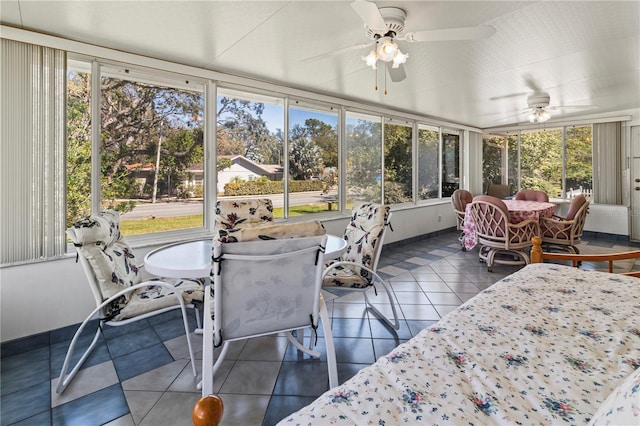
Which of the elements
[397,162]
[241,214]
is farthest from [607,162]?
[241,214]

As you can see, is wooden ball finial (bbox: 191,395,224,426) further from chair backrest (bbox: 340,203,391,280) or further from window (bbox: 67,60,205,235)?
window (bbox: 67,60,205,235)

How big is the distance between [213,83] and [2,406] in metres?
3.04

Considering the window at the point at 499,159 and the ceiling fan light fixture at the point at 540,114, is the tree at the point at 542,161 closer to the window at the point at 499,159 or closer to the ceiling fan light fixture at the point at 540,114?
the window at the point at 499,159

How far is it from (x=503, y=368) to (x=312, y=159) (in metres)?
3.81

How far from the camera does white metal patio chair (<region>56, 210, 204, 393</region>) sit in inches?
70.6

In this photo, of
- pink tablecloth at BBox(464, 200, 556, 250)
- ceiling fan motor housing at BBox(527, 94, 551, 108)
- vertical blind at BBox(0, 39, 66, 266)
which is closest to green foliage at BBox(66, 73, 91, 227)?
vertical blind at BBox(0, 39, 66, 266)

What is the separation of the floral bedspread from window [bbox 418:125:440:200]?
5139 millimetres

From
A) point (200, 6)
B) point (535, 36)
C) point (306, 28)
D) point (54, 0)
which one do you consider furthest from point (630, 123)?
point (54, 0)

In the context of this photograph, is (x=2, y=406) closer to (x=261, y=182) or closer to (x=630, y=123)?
(x=261, y=182)

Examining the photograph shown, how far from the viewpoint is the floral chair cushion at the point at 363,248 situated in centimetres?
240

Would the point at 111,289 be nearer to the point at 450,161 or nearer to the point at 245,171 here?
the point at 245,171

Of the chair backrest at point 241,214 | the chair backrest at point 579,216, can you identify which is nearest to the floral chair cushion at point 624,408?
the chair backrest at point 241,214

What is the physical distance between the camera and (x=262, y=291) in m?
1.52

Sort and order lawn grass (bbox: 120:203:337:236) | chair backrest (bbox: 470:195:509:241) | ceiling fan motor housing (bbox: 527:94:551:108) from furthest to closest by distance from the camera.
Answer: ceiling fan motor housing (bbox: 527:94:551:108), chair backrest (bbox: 470:195:509:241), lawn grass (bbox: 120:203:337:236)
